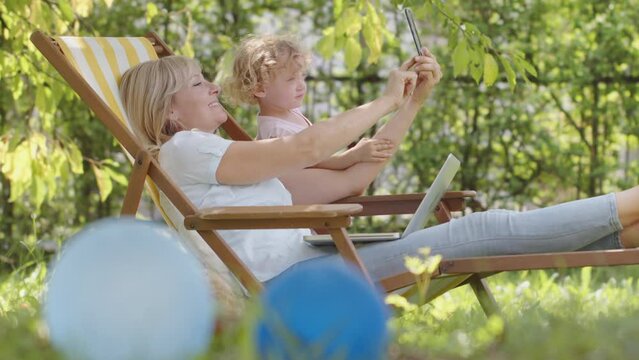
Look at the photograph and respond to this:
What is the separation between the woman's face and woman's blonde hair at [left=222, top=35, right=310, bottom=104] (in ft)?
0.92

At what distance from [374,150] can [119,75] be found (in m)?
0.88

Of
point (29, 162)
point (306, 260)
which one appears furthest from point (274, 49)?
point (29, 162)

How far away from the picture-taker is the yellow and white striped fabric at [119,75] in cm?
324

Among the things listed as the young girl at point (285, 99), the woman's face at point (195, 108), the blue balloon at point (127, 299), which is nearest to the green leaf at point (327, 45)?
the young girl at point (285, 99)

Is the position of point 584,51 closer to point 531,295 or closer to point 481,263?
point 531,295

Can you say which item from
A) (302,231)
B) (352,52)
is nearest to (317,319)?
(302,231)

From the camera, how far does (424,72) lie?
3.78 metres

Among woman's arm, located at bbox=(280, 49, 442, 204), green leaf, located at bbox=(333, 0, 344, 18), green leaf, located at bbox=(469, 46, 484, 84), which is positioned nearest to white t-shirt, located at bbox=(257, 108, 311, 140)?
woman's arm, located at bbox=(280, 49, 442, 204)

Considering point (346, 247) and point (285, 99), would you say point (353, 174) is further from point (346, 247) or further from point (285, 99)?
point (346, 247)

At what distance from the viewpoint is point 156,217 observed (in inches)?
286

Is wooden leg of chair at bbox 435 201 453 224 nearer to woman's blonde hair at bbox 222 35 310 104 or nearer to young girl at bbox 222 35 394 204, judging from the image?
young girl at bbox 222 35 394 204

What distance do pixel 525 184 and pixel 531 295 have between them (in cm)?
205

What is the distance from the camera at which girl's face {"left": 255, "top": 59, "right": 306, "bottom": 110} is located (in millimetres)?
3746

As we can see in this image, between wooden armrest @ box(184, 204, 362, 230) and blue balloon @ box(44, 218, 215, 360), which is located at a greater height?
blue balloon @ box(44, 218, 215, 360)
